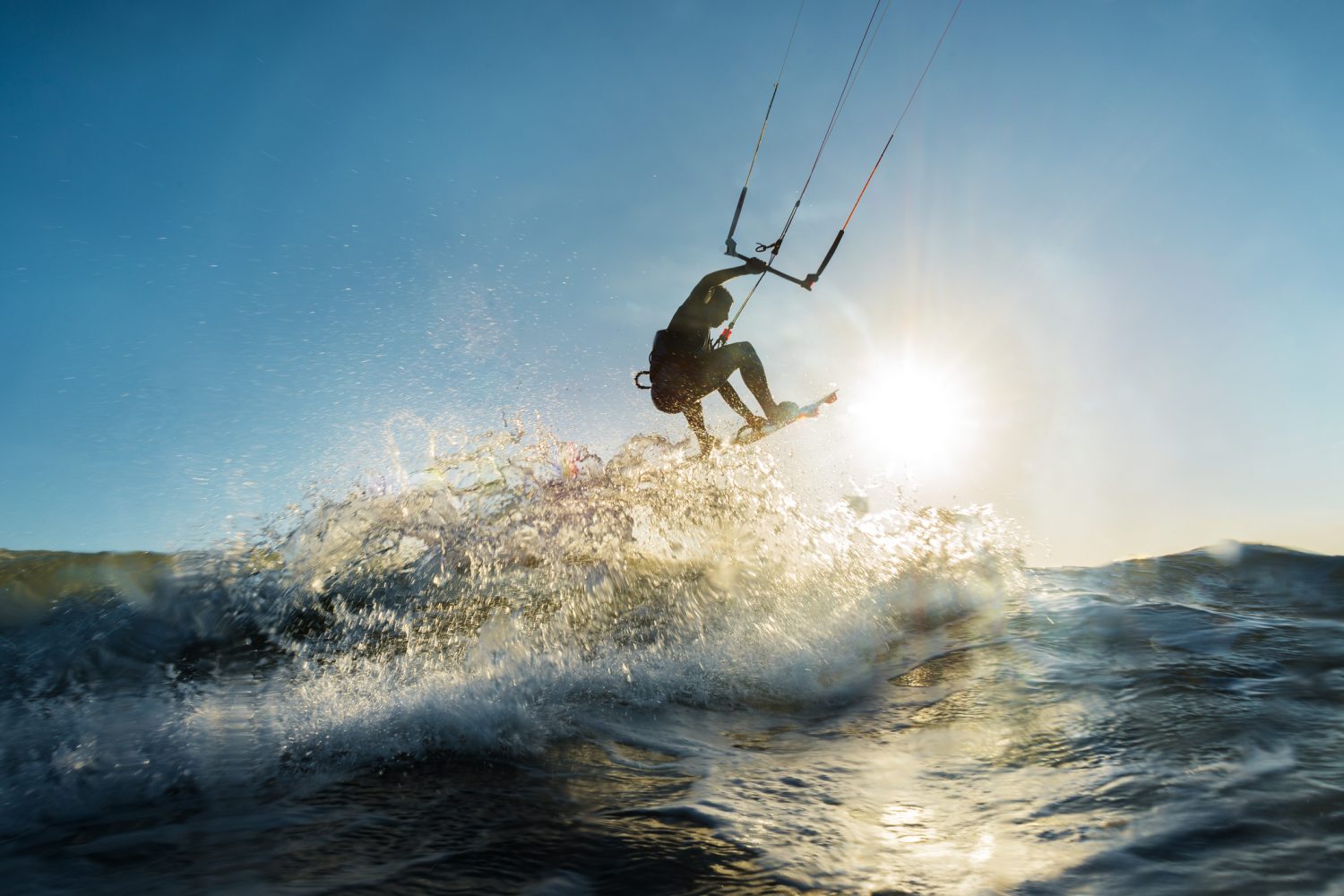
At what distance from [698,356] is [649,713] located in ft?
15.7

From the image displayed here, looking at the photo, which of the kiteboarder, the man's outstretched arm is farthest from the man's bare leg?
the man's outstretched arm

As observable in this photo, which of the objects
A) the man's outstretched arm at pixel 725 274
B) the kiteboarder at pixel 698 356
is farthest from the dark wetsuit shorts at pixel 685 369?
the man's outstretched arm at pixel 725 274

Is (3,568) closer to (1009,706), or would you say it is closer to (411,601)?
(411,601)

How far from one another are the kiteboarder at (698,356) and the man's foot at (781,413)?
0.36 meters

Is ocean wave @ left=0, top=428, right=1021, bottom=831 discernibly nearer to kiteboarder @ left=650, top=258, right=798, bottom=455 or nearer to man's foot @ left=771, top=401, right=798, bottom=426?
man's foot @ left=771, top=401, right=798, bottom=426

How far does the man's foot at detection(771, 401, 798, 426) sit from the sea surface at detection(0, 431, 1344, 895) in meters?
Result: 1.15

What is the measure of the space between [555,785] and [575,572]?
3.29m

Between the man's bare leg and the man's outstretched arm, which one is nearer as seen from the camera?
the man's outstretched arm

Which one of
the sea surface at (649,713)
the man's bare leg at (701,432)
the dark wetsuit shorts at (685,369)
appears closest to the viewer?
the sea surface at (649,713)

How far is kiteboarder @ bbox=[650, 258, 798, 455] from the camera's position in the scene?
7723 millimetres

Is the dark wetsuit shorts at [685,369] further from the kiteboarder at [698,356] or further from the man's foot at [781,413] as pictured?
the man's foot at [781,413]

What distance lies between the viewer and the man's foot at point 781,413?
842 centimetres

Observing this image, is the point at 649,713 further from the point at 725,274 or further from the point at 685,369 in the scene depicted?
the point at 725,274

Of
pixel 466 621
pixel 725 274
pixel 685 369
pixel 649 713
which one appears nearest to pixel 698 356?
pixel 685 369
